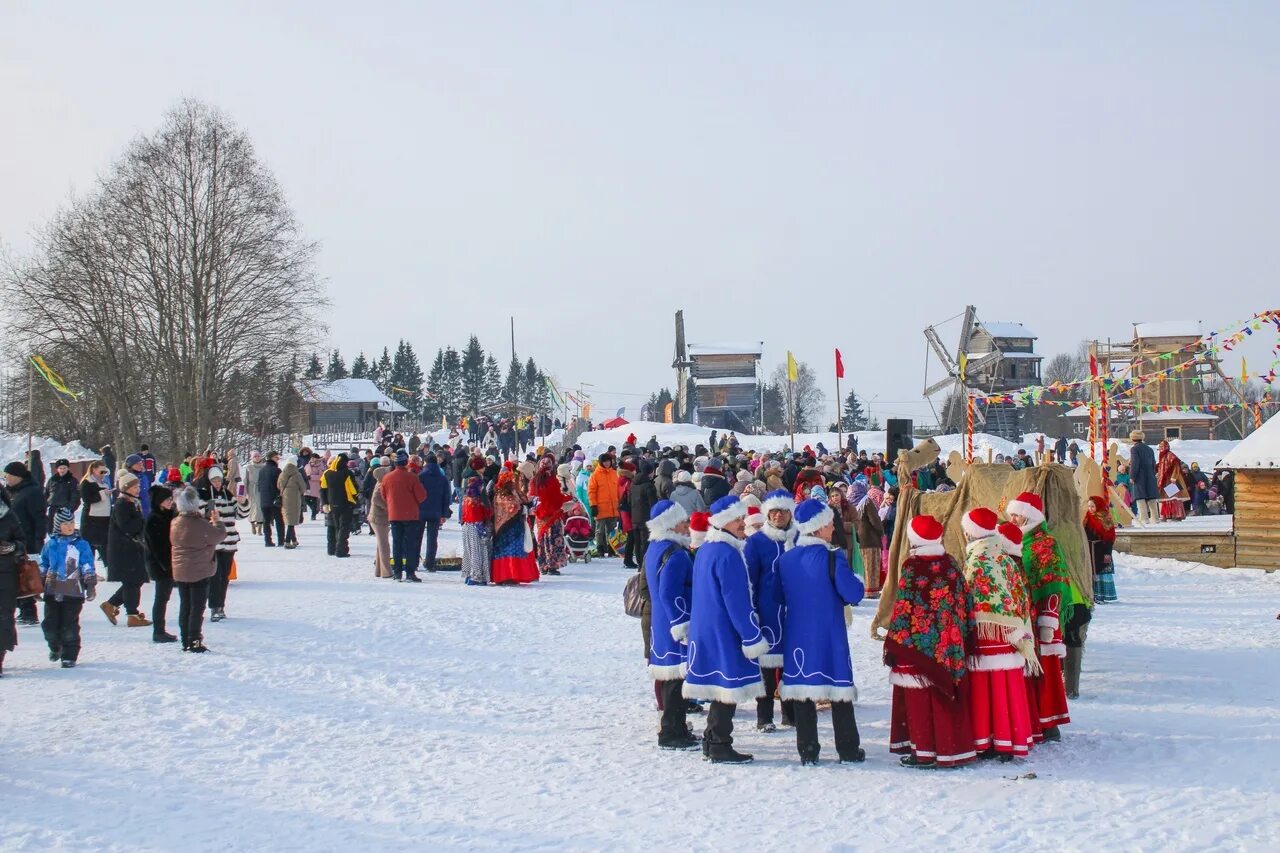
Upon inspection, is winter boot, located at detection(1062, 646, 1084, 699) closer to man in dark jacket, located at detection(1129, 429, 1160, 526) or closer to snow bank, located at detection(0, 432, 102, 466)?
man in dark jacket, located at detection(1129, 429, 1160, 526)

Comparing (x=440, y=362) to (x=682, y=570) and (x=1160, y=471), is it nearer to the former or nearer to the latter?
(x=1160, y=471)

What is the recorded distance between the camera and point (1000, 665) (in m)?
7.10

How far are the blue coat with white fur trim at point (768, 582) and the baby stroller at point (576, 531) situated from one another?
11.4 m

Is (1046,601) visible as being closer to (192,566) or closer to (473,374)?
(192,566)

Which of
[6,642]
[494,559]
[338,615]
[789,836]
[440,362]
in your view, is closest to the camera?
[789,836]

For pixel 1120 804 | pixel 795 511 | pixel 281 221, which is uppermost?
pixel 281 221

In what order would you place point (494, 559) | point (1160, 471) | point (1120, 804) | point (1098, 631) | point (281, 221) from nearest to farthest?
point (1120, 804) → point (1098, 631) → point (494, 559) → point (1160, 471) → point (281, 221)

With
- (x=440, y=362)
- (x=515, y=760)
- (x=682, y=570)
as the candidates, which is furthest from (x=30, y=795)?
(x=440, y=362)

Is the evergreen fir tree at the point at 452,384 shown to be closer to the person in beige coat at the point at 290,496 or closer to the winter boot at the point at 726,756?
the person in beige coat at the point at 290,496

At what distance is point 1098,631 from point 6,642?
9667 mm

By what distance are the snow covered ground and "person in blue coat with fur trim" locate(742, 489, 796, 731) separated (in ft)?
2.40

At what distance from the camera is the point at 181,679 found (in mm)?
9680

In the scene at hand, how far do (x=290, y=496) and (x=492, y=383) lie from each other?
91.3 metres

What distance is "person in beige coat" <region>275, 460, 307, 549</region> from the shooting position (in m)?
20.5
